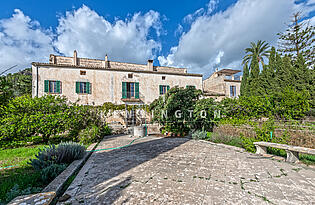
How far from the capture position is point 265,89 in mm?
15961

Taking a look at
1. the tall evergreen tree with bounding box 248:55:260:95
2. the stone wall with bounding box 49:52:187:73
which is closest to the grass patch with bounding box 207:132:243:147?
the stone wall with bounding box 49:52:187:73

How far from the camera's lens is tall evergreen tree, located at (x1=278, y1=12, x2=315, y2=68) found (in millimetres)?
16970

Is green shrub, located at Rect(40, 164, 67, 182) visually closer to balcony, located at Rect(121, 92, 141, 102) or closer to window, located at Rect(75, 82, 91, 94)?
balcony, located at Rect(121, 92, 141, 102)

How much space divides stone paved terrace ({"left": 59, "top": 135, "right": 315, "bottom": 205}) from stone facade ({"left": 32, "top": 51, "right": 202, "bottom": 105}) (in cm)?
1192

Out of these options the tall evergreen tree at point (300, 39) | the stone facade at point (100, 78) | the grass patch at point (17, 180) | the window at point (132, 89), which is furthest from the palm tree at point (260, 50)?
the grass patch at point (17, 180)

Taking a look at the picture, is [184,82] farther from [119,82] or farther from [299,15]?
[299,15]

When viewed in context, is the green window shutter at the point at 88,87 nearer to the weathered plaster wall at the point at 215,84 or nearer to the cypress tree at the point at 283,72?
the weathered plaster wall at the point at 215,84

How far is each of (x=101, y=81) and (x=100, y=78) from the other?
0.34 m

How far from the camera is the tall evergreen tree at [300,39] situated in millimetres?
16970

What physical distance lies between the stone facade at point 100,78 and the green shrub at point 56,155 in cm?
1132

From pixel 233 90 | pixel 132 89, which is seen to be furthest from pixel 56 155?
pixel 233 90

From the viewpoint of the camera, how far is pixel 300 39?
17.6 meters

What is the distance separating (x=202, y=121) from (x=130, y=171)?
547 centimetres

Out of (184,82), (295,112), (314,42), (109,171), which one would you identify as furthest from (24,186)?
(314,42)
